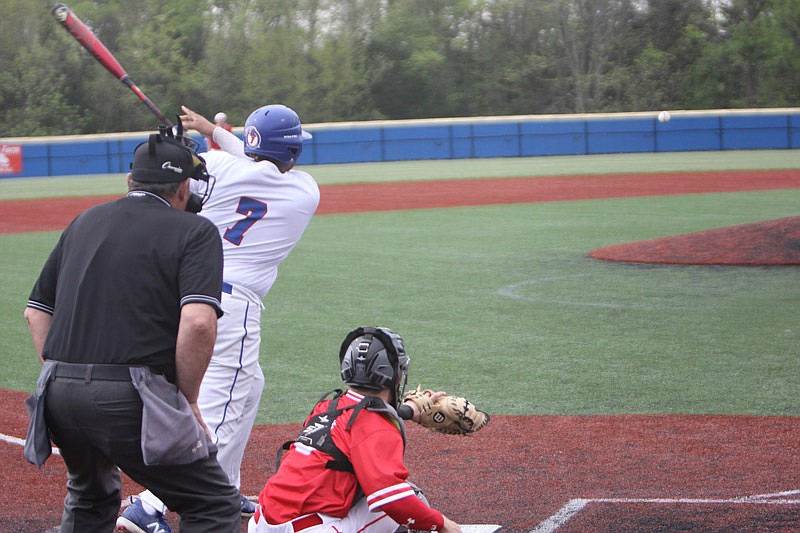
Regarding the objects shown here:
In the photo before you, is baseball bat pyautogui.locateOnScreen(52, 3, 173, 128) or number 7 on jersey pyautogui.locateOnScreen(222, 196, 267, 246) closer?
number 7 on jersey pyautogui.locateOnScreen(222, 196, 267, 246)

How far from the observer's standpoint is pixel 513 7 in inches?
2296

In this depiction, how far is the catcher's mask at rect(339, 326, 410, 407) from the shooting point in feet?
11.6

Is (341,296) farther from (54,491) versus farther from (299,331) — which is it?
(54,491)

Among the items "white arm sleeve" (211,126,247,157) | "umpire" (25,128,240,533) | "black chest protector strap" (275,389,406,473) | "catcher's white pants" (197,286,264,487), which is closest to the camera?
"umpire" (25,128,240,533)

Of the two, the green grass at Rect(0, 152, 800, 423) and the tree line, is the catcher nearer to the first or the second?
the green grass at Rect(0, 152, 800, 423)

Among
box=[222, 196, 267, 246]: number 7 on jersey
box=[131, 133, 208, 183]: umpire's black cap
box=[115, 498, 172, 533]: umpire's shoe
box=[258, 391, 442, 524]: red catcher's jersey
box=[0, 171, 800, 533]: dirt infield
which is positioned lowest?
box=[0, 171, 800, 533]: dirt infield

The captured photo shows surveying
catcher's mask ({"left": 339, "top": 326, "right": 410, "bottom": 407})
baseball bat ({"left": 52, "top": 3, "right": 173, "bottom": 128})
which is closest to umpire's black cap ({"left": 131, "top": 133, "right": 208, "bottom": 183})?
catcher's mask ({"left": 339, "top": 326, "right": 410, "bottom": 407})

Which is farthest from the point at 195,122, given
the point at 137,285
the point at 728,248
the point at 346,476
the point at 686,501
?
the point at 728,248

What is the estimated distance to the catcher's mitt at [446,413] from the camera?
3.80m

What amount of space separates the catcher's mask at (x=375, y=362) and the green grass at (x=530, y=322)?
328 centimetres

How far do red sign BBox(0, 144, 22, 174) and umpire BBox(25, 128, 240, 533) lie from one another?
33553 mm

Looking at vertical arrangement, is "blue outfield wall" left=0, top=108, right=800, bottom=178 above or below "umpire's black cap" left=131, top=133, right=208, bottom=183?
above

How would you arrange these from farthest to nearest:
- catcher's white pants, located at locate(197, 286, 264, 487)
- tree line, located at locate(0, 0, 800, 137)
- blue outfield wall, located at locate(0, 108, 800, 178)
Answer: tree line, located at locate(0, 0, 800, 137)
blue outfield wall, located at locate(0, 108, 800, 178)
catcher's white pants, located at locate(197, 286, 264, 487)

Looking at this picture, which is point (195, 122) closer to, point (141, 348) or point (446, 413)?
point (141, 348)
